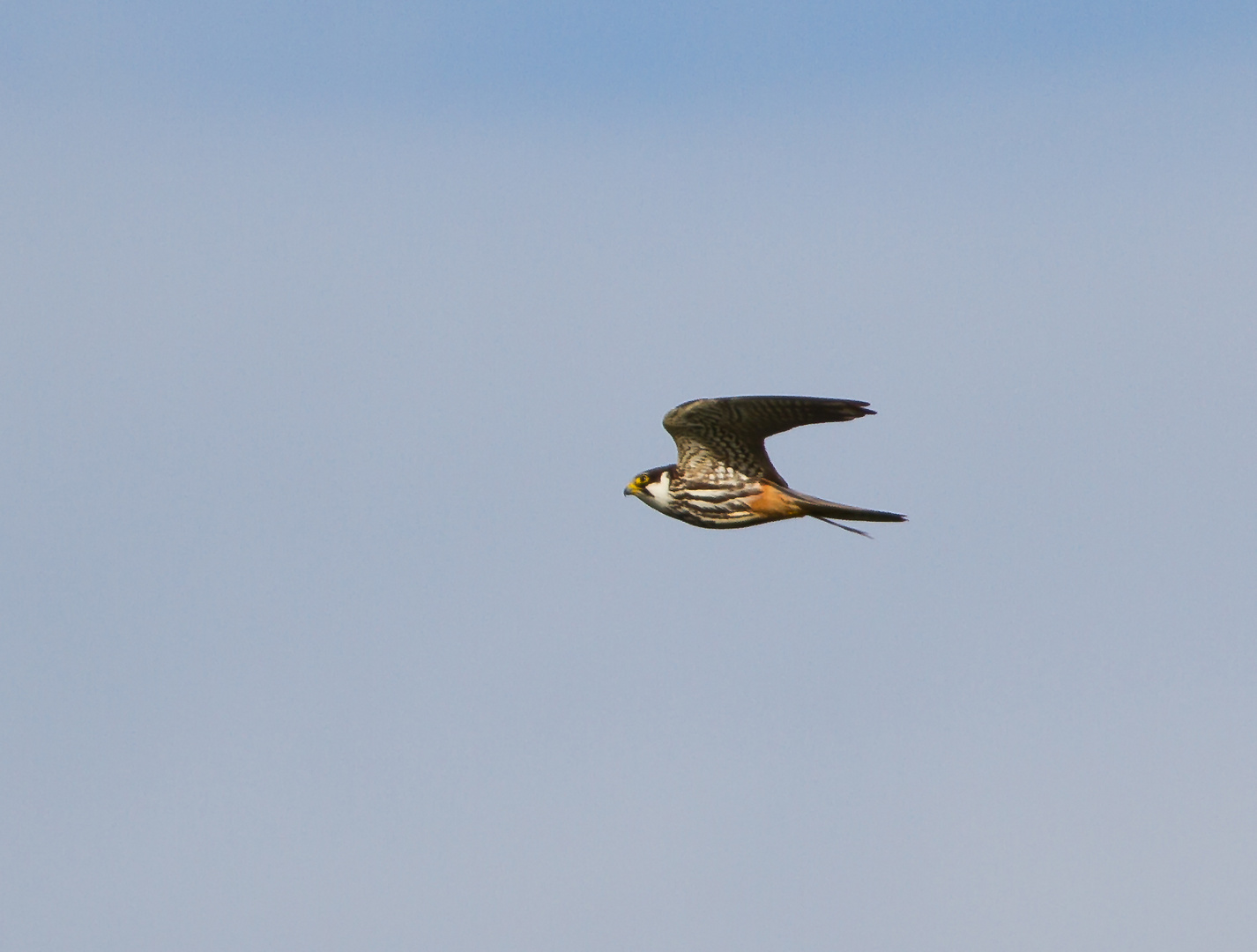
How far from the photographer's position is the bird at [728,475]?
13.7m

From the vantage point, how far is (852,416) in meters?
13.1

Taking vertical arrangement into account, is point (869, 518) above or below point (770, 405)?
below

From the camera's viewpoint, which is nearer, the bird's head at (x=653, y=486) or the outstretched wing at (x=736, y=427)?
the outstretched wing at (x=736, y=427)

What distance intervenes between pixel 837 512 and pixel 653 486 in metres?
1.76

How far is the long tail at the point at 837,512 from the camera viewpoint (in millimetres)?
13445

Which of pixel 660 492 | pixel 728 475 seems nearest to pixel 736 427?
pixel 728 475

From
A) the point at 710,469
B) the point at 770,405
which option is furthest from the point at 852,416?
the point at 710,469

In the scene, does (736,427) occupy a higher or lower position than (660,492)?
higher

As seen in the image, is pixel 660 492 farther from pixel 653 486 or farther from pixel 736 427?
pixel 736 427

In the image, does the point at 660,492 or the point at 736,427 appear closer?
the point at 736,427

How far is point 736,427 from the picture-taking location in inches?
553

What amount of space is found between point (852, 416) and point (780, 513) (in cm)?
152

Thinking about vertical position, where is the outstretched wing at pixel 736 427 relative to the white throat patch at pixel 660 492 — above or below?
above

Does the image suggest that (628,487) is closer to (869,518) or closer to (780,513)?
(780,513)
